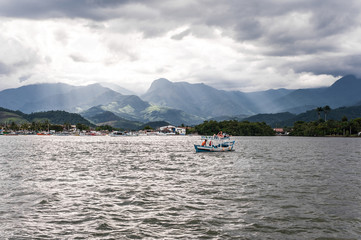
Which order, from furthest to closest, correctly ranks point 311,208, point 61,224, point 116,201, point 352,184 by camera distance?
1. point 352,184
2. point 116,201
3. point 311,208
4. point 61,224

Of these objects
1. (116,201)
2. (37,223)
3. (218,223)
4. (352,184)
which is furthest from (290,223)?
(352,184)

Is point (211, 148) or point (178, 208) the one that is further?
point (211, 148)

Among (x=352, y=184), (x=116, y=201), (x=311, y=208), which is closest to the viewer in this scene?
(x=311, y=208)

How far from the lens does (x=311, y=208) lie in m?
27.6

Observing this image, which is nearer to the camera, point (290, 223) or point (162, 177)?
point (290, 223)

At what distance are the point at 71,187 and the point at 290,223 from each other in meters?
25.2

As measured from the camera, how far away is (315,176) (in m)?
48.0

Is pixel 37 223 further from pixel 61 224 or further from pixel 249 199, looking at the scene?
pixel 249 199

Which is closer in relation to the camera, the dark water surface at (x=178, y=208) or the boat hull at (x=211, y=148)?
the dark water surface at (x=178, y=208)

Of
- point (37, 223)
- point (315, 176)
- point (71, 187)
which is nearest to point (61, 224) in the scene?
point (37, 223)

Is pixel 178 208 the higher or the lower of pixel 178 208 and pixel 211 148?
the lower

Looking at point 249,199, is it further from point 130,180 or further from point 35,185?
point 35,185

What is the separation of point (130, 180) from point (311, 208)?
2391 cm

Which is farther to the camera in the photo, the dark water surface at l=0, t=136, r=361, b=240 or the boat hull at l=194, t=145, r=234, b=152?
the boat hull at l=194, t=145, r=234, b=152
